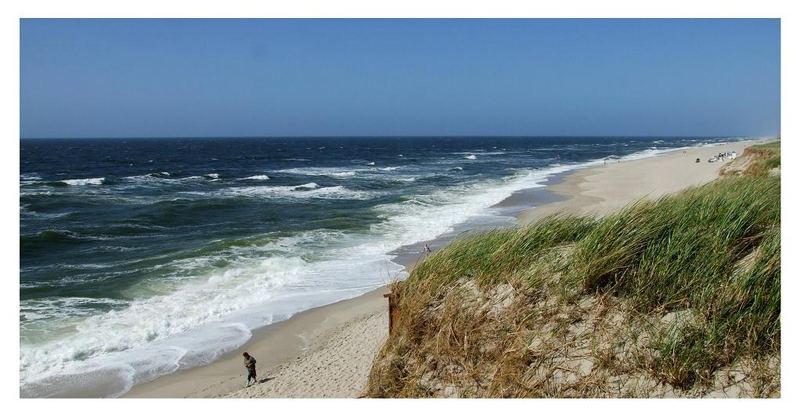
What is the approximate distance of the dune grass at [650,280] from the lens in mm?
5043

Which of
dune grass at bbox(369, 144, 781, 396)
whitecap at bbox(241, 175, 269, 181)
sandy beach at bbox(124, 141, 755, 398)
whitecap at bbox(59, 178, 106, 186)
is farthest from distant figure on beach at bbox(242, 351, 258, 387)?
whitecap at bbox(59, 178, 106, 186)

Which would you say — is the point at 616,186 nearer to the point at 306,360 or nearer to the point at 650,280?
→ the point at 306,360

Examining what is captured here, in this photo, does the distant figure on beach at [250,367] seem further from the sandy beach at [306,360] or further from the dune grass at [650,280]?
the dune grass at [650,280]

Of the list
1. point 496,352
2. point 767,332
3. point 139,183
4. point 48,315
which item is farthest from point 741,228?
point 139,183

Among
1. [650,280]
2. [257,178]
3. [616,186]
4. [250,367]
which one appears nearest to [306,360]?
[250,367]

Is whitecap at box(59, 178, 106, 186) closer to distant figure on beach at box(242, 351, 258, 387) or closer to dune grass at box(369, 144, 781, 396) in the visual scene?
distant figure on beach at box(242, 351, 258, 387)

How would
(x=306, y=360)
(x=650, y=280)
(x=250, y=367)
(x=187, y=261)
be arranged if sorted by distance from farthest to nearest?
(x=187, y=261)
(x=306, y=360)
(x=250, y=367)
(x=650, y=280)

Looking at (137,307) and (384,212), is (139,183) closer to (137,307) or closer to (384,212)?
(384,212)

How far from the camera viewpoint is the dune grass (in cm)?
504

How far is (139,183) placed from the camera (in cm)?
4275

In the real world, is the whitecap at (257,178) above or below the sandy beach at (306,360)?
above

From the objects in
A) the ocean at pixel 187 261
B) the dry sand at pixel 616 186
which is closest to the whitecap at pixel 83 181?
the ocean at pixel 187 261

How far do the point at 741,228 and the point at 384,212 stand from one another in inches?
830

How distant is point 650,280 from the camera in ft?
18.9
